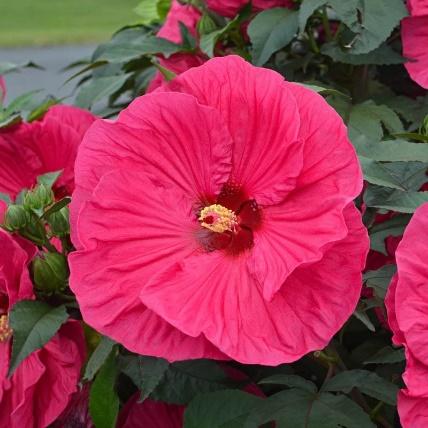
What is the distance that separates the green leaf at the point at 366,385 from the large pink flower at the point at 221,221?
0.37 ft

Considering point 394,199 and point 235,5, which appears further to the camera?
point 235,5

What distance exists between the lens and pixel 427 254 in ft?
2.40

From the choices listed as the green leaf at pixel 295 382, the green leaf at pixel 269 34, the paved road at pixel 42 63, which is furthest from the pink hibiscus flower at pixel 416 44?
the paved road at pixel 42 63

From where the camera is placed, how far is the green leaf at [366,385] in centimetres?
80

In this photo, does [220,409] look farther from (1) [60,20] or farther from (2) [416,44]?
(1) [60,20]

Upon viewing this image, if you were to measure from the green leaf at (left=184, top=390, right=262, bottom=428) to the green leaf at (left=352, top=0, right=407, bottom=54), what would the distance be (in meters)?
0.43

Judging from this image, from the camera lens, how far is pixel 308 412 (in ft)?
2.64

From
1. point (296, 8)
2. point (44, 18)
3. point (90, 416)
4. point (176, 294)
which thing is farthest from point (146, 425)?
point (44, 18)

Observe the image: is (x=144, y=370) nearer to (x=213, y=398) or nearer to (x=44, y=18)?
(x=213, y=398)

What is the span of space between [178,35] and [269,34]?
0.18 metres

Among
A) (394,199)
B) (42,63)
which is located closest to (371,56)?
(394,199)

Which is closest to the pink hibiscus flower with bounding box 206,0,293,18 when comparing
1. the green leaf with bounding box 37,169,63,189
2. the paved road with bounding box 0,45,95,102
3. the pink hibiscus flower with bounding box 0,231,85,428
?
the green leaf with bounding box 37,169,63,189

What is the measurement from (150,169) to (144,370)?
0.19m

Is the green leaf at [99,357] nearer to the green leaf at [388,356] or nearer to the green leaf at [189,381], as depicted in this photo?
the green leaf at [189,381]
